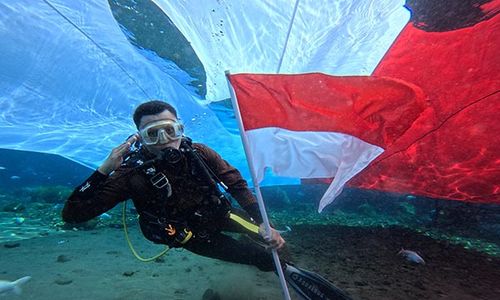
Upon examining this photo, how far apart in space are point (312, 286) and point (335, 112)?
2.66 meters

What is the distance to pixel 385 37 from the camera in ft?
21.5

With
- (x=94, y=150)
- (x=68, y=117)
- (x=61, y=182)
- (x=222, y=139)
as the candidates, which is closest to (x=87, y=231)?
(x=94, y=150)

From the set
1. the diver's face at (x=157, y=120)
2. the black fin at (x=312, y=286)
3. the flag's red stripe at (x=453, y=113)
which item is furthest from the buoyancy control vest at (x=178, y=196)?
the flag's red stripe at (x=453, y=113)

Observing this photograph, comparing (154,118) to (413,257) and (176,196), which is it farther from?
(413,257)

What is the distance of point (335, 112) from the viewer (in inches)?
177

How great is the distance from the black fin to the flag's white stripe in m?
1.42

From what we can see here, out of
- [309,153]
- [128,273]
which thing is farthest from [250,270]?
[309,153]

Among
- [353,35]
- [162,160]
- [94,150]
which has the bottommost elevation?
[162,160]

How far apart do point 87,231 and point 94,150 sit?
312 cm

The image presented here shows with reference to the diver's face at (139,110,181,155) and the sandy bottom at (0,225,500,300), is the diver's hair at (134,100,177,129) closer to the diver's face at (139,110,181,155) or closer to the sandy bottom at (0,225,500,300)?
the diver's face at (139,110,181,155)

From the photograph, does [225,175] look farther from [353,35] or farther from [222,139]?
[222,139]

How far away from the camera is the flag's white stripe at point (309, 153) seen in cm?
442

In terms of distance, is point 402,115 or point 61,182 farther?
point 61,182

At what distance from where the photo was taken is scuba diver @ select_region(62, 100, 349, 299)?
11.8 feet
